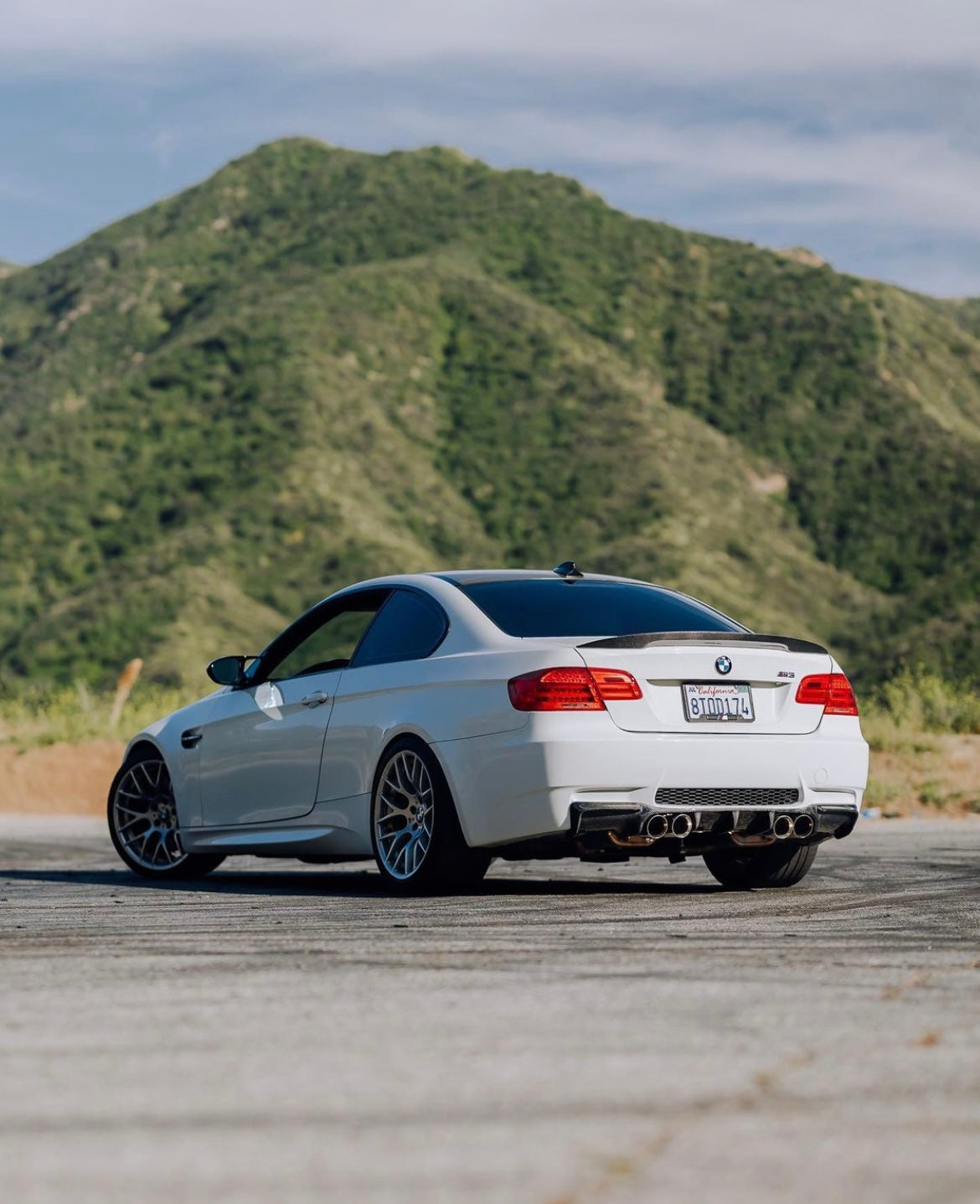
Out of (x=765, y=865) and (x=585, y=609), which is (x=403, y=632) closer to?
(x=585, y=609)

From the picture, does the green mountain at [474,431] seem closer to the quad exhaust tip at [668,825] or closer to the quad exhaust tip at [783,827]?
the quad exhaust tip at [783,827]

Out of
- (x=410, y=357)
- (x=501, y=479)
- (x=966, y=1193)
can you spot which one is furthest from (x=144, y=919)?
(x=410, y=357)

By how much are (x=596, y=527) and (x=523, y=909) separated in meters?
67.0

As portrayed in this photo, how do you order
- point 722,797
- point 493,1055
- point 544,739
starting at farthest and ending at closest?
point 722,797, point 544,739, point 493,1055

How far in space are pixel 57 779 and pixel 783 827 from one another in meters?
17.1

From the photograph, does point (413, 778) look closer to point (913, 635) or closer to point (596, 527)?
point (913, 635)

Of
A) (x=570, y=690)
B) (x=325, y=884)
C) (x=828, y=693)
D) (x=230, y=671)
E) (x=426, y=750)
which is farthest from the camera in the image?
(x=230, y=671)

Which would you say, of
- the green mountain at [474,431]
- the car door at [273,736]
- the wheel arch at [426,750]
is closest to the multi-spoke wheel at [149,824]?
the car door at [273,736]

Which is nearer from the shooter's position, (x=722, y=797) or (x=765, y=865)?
(x=722, y=797)

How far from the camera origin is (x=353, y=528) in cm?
7100

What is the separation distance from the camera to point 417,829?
31.4 ft

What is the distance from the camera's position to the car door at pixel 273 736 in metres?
10.5

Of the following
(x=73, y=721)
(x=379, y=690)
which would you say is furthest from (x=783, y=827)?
(x=73, y=721)

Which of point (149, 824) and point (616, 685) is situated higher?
point (616, 685)
